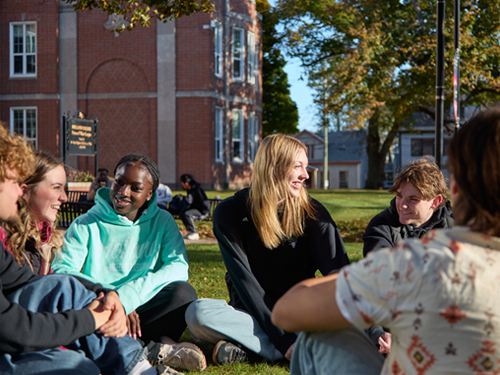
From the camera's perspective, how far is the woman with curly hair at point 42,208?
121 inches

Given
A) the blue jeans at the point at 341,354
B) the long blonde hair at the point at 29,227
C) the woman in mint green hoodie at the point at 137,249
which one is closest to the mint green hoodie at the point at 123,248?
the woman in mint green hoodie at the point at 137,249

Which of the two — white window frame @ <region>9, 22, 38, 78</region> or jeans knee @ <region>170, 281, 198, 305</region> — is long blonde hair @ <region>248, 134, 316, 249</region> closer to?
jeans knee @ <region>170, 281, 198, 305</region>

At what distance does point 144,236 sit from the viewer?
390cm

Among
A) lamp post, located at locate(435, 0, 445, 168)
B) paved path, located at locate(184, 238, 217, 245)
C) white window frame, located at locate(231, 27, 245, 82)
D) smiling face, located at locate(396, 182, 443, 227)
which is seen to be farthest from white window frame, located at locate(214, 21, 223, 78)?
smiling face, located at locate(396, 182, 443, 227)

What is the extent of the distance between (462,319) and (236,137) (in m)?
26.2

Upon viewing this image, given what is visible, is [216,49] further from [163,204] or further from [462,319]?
[462,319]

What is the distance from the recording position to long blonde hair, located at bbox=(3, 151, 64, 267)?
112 inches

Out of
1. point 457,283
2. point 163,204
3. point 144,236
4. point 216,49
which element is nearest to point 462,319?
point 457,283

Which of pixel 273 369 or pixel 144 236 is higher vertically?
pixel 144 236

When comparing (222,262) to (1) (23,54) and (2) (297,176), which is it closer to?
(2) (297,176)

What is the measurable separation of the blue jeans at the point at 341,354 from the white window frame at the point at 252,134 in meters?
26.3

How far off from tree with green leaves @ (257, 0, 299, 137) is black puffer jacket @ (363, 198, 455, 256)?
95.1 ft

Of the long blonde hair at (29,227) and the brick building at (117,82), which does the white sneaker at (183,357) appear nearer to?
the long blonde hair at (29,227)

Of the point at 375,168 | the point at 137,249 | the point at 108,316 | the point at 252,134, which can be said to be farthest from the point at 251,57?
the point at 108,316
